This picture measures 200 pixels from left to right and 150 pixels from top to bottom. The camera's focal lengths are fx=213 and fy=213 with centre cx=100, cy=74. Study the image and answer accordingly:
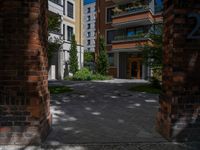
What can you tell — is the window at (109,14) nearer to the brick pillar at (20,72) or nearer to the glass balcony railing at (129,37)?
the glass balcony railing at (129,37)

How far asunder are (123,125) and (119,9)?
23.9 metres

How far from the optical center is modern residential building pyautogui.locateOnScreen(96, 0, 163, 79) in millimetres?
24312

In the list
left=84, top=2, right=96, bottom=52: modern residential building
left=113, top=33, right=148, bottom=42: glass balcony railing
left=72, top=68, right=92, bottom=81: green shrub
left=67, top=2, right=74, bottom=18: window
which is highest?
left=84, top=2, right=96, bottom=52: modern residential building

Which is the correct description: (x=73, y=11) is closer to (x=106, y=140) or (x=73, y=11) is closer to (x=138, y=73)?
(x=138, y=73)

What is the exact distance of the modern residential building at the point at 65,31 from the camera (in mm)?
24703

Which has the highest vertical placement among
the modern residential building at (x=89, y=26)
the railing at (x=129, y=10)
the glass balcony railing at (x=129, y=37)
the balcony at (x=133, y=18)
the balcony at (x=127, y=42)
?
the modern residential building at (x=89, y=26)

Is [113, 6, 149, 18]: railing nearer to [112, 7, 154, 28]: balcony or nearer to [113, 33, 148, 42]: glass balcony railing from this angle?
[112, 7, 154, 28]: balcony

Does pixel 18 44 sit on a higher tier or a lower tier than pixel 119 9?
lower

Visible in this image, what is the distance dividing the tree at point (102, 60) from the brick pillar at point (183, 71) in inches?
864

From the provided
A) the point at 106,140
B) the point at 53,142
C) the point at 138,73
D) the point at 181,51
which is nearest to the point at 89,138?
the point at 106,140

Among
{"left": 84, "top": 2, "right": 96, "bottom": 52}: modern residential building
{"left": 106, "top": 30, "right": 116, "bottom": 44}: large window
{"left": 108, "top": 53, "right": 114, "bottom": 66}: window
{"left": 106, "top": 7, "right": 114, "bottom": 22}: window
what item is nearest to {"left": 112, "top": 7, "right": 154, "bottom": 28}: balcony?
{"left": 106, "top": 30, "right": 116, "bottom": 44}: large window

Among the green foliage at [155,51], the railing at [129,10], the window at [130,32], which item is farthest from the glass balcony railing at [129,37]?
the green foliage at [155,51]

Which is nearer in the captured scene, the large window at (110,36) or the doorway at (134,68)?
the doorway at (134,68)

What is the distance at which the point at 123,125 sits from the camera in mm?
5359
